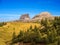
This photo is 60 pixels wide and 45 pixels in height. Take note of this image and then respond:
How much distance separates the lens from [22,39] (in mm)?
89562

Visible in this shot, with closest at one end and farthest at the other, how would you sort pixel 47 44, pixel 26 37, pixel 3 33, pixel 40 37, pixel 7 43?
pixel 47 44, pixel 40 37, pixel 26 37, pixel 7 43, pixel 3 33

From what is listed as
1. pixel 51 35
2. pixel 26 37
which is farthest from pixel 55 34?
pixel 26 37

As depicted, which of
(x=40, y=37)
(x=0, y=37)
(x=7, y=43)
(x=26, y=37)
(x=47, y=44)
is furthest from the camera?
(x=0, y=37)

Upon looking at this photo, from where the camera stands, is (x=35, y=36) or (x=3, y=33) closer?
(x=35, y=36)

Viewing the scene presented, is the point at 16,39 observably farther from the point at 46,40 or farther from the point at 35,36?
the point at 46,40

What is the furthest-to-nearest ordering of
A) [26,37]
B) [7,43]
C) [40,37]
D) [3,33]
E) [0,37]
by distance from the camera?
[3,33] → [0,37] → [7,43] → [26,37] → [40,37]

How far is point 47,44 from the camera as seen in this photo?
251 ft

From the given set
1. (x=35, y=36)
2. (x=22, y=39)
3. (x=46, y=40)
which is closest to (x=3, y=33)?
(x=22, y=39)

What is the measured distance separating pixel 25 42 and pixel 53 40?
53.6 ft

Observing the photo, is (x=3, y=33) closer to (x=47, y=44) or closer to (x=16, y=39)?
(x=16, y=39)

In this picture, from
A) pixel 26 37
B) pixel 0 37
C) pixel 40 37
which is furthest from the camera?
pixel 0 37

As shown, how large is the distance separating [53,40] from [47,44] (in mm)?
3467

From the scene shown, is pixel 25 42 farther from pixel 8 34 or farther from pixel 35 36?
pixel 8 34

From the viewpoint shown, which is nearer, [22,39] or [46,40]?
[46,40]
